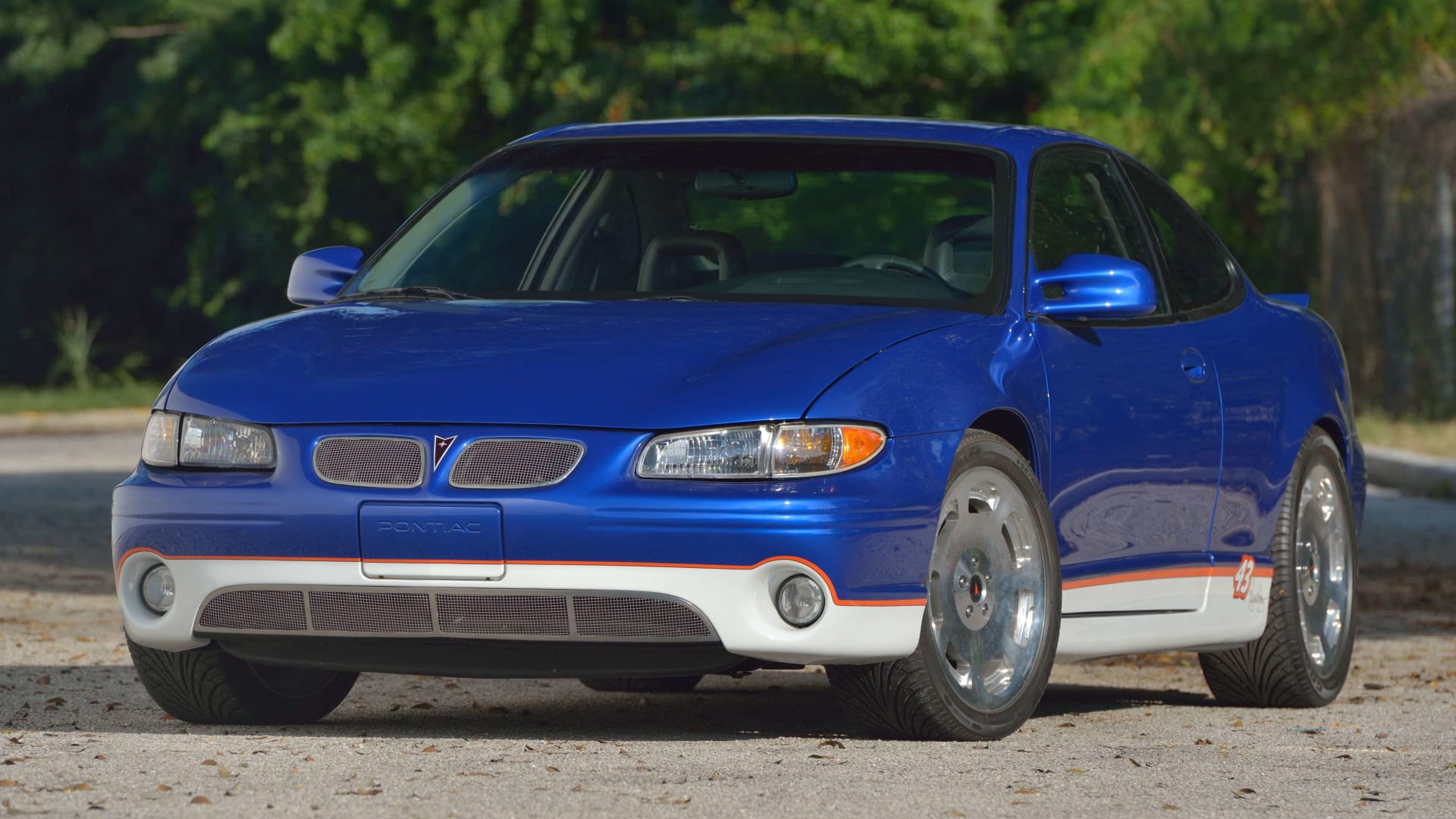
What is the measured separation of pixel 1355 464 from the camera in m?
7.61

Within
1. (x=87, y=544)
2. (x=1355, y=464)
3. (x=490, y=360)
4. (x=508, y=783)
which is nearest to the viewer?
(x=508, y=783)

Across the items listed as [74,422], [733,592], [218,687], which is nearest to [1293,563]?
[733,592]

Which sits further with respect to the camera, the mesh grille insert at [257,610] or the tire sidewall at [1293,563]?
the tire sidewall at [1293,563]

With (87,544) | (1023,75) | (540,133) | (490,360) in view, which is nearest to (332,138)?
(1023,75)

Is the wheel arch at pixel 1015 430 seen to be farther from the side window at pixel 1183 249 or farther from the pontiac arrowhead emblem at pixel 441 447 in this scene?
the pontiac arrowhead emblem at pixel 441 447

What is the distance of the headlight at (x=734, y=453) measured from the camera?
5.07 meters

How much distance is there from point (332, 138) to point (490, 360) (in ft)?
69.8

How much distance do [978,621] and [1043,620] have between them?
23 centimetres

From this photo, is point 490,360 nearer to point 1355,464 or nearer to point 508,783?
point 508,783

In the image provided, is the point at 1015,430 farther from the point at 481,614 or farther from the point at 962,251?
the point at 481,614

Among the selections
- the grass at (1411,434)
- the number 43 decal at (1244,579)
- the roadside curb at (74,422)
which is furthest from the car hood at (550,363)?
the roadside curb at (74,422)

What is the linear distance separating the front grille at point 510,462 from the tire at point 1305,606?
2.65 metres

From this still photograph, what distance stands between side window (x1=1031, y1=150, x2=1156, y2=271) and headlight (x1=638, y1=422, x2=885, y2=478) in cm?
126

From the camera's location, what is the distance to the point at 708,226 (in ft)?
20.9
